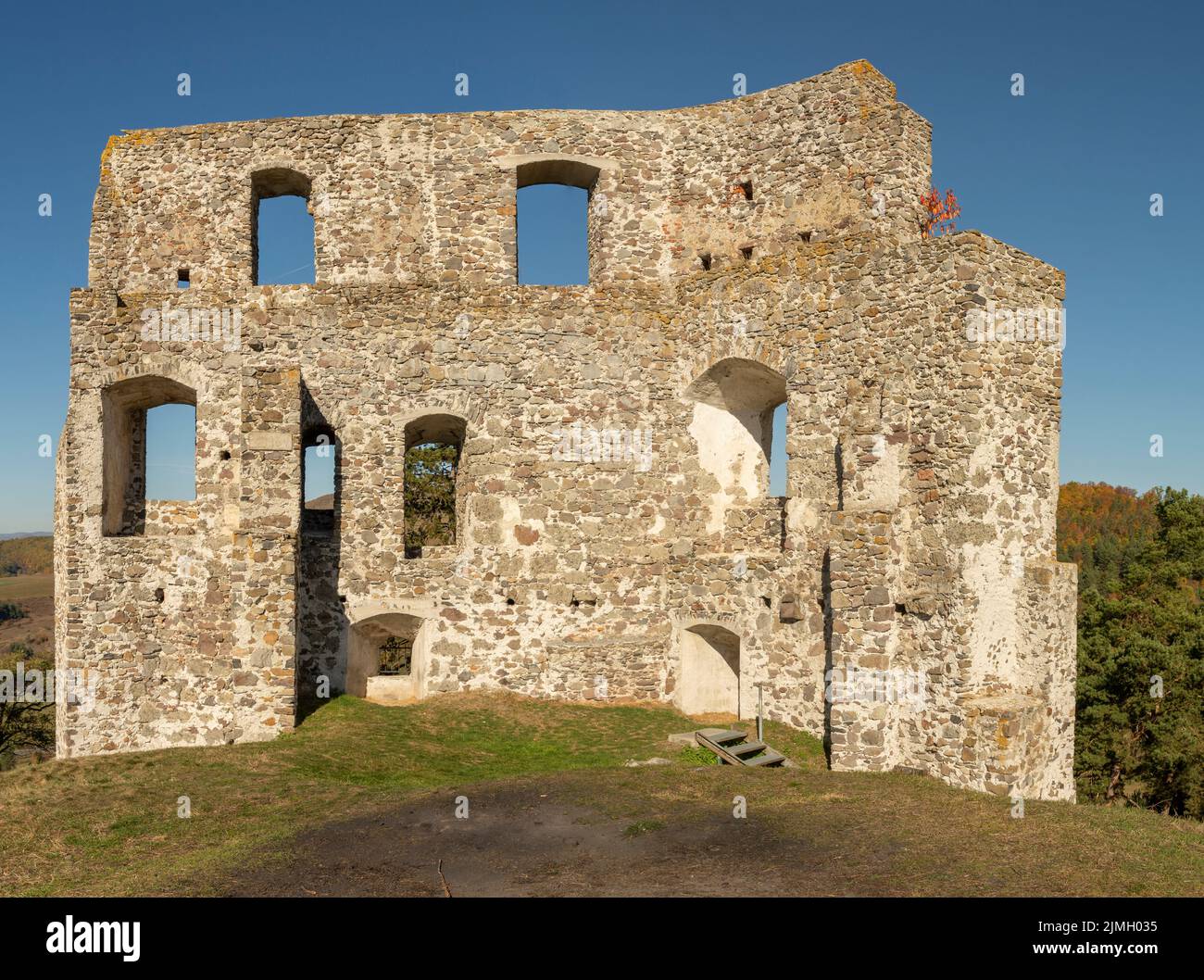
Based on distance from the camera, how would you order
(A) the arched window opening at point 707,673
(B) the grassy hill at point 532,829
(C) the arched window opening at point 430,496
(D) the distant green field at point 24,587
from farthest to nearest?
1. (D) the distant green field at point 24,587
2. (C) the arched window opening at point 430,496
3. (A) the arched window opening at point 707,673
4. (B) the grassy hill at point 532,829

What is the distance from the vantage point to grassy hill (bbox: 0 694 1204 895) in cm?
678

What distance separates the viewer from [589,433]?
555 inches

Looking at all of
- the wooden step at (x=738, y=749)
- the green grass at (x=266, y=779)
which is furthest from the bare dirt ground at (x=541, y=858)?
the wooden step at (x=738, y=749)

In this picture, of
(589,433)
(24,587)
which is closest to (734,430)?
(589,433)

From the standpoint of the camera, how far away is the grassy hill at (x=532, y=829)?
22.2 ft

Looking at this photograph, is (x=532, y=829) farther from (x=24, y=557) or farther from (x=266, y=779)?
(x=24, y=557)

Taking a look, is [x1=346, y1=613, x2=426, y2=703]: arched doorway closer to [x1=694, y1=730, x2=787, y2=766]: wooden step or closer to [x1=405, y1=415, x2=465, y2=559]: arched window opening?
[x1=694, y1=730, x2=787, y2=766]: wooden step

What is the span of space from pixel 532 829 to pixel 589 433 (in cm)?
703

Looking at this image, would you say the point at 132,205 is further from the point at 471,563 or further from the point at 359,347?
the point at 471,563

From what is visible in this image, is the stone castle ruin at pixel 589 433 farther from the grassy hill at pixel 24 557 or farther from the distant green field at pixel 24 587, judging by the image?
the grassy hill at pixel 24 557

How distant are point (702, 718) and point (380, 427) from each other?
6309 millimetres

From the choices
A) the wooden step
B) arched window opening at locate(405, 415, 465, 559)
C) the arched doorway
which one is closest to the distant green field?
arched window opening at locate(405, 415, 465, 559)

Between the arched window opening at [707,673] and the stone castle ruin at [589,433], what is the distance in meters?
0.06

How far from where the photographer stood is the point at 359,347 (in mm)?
13945
